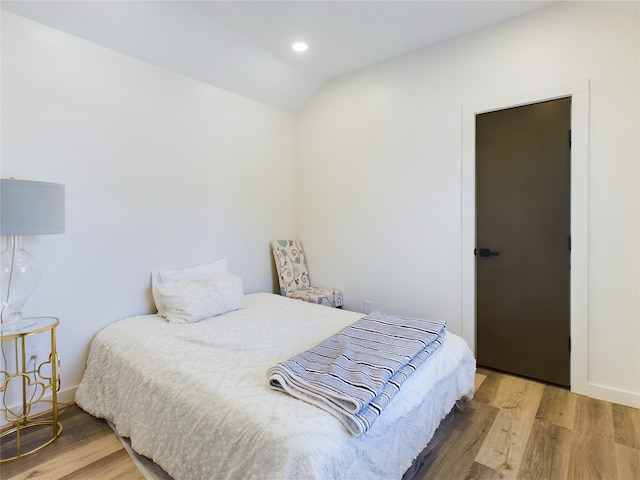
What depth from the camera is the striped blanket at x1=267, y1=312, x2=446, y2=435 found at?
1303 millimetres

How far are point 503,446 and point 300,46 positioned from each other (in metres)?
3.24

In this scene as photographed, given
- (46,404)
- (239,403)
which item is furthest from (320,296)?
(46,404)

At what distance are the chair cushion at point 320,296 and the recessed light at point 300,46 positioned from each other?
7.49ft

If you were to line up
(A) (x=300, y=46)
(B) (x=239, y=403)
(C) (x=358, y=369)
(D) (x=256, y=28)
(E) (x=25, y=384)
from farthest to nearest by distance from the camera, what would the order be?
(A) (x=300, y=46), (D) (x=256, y=28), (E) (x=25, y=384), (C) (x=358, y=369), (B) (x=239, y=403)

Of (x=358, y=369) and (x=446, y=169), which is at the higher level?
(x=446, y=169)

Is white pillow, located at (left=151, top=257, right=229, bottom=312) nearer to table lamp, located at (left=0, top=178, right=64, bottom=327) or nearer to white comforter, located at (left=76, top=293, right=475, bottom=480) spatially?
white comforter, located at (left=76, top=293, right=475, bottom=480)

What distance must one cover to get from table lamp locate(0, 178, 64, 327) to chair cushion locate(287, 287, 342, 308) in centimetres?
205

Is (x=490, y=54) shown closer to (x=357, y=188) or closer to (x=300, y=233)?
(x=357, y=188)

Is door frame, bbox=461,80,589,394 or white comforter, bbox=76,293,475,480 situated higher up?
door frame, bbox=461,80,589,394

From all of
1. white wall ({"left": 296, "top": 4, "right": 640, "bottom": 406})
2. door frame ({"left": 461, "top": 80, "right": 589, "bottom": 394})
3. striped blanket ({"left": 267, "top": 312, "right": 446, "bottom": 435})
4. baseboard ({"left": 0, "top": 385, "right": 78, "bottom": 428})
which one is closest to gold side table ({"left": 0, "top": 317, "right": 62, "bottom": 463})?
baseboard ({"left": 0, "top": 385, "right": 78, "bottom": 428})

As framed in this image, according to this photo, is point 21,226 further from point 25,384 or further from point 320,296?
point 320,296

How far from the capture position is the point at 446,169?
9.39 ft

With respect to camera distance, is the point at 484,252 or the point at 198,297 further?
the point at 484,252

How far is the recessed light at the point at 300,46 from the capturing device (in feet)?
9.45
